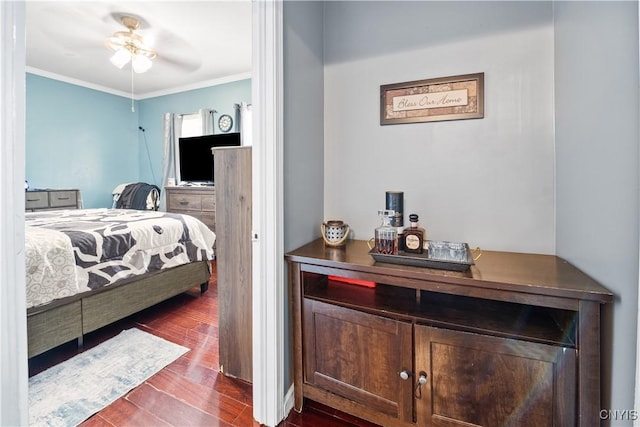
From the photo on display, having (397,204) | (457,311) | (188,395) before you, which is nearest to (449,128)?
(397,204)

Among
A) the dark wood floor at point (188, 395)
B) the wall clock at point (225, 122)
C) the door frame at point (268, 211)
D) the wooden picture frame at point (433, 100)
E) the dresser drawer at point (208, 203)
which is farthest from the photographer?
the wall clock at point (225, 122)

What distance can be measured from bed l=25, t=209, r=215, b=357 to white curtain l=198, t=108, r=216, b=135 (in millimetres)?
2085

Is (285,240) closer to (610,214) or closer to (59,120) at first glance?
(610,214)

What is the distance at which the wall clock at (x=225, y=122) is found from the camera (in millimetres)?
4355

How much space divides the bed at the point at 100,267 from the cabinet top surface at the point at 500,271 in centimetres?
142

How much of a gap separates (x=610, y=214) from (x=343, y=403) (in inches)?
46.8

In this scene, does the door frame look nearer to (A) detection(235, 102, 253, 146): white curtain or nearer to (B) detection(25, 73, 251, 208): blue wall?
(A) detection(235, 102, 253, 146): white curtain

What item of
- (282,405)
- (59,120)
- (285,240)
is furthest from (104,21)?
(282,405)

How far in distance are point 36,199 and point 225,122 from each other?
8.32ft

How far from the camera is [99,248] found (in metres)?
1.98

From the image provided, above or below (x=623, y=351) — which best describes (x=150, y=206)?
above

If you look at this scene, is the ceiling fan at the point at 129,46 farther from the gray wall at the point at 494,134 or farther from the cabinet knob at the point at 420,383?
the cabinet knob at the point at 420,383

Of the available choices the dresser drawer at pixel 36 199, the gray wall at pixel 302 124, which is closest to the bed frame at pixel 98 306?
the gray wall at pixel 302 124

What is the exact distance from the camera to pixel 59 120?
14.0 feet
